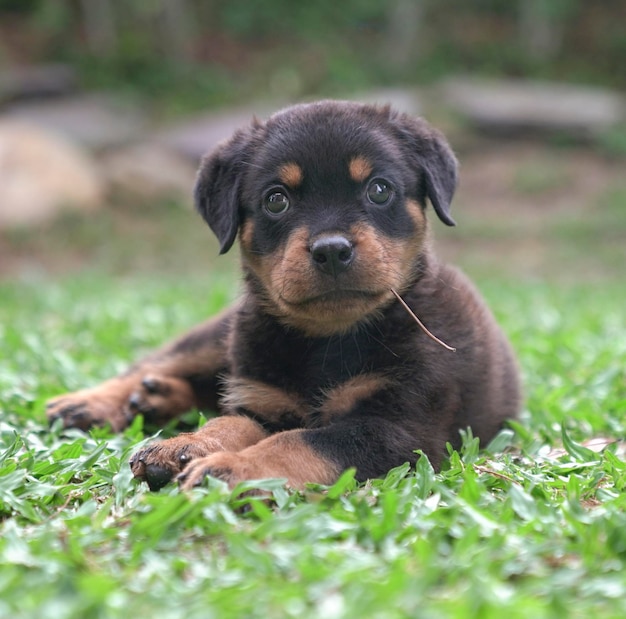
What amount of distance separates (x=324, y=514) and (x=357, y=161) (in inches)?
64.9

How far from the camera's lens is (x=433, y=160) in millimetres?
4355

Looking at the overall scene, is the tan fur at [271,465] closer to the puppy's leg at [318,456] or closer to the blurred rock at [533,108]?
the puppy's leg at [318,456]

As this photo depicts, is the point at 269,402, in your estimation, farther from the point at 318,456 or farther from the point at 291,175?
the point at 291,175

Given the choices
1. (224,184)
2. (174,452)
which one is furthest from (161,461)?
(224,184)

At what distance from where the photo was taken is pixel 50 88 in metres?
20.3

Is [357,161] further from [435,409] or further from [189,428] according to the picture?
[189,428]

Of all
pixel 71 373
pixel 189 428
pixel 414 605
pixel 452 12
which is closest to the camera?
pixel 414 605

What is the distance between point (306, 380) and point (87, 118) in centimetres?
1632

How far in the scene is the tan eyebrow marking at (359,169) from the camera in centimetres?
398

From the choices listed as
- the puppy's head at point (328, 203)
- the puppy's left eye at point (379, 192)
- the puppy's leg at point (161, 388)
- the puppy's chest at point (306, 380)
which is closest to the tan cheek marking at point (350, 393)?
the puppy's chest at point (306, 380)

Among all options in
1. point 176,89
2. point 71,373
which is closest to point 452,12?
point 176,89

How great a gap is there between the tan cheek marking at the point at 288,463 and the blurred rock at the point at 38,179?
502 inches

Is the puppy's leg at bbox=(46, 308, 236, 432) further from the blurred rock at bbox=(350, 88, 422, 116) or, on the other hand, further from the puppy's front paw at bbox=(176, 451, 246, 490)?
the blurred rock at bbox=(350, 88, 422, 116)

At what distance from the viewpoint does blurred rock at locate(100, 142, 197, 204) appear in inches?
660
